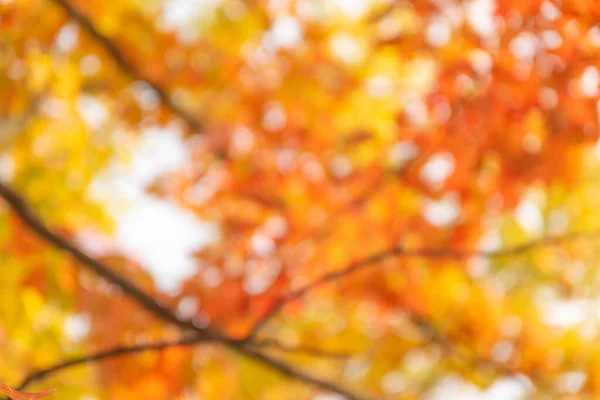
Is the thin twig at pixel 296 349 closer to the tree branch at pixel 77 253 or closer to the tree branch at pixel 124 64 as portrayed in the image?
the tree branch at pixel 77 253

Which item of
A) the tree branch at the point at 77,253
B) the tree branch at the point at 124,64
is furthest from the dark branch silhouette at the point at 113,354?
the tree branch at the point at 124,64

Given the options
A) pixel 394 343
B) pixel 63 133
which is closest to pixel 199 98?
pixel 63 133

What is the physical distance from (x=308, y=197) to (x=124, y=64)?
895 millimetres

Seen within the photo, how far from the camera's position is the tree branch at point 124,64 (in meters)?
2.02

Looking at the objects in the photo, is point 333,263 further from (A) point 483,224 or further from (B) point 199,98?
(B) point 199,98

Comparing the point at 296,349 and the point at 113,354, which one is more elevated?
the point at 296,349

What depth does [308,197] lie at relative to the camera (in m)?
2.49

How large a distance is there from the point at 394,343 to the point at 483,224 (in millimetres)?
603

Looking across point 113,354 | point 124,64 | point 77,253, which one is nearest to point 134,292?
point 77,253

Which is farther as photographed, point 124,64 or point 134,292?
point 124,64

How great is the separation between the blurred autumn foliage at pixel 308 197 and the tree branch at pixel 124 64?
0.04 ft

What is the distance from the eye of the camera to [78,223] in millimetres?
3379

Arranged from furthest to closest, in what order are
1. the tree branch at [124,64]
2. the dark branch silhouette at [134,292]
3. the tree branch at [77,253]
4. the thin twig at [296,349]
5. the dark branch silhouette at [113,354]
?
the tree branch at [124,64]
the tree branch at [77,253]
the dark branch silhouette at [134,292]
the thin twig at [296,349]
the dark branch silhouette at [113,354]

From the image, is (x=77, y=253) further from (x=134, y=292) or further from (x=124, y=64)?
(x=124, y=64)
